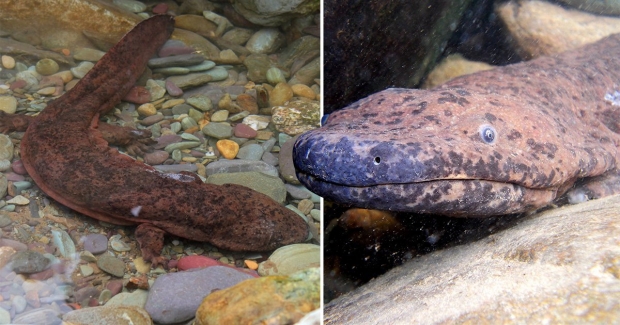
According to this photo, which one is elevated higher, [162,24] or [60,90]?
[162,24]

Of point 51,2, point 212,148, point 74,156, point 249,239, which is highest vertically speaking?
point 51,2

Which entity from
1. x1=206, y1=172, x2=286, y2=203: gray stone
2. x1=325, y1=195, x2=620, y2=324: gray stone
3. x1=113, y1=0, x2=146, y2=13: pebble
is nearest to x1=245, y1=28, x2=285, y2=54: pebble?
x1=113, y1=0, x2=146, y2=13: pebble

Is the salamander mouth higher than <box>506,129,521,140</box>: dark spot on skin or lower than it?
lower

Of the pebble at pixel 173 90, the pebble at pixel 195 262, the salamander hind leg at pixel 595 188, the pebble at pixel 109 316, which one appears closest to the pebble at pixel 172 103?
the pebble at pixel 173 90

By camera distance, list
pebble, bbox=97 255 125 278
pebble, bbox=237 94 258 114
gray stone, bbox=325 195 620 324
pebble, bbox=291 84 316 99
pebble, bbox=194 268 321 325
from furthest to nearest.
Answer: pebble, bbox=291 84 316 99
pebble, bbox=237 94 258 114
pebble, bbox=97 255 125 278
pebble, bbox=194 268 321 325
gray stone, bbox=325 195 620 324

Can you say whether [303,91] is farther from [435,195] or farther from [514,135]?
[514,135]

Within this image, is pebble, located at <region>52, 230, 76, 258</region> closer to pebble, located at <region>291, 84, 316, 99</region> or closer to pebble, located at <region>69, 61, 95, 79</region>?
pebble, located at <region>69, 61, 95, 79</region>

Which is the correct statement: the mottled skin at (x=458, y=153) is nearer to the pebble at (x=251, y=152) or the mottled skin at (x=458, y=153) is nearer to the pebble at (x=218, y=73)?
the pebble at (x=251, y=152)

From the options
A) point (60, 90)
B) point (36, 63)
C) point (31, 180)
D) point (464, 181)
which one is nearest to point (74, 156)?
point (31, 180)

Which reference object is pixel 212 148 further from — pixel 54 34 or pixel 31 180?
pixel 54 34
